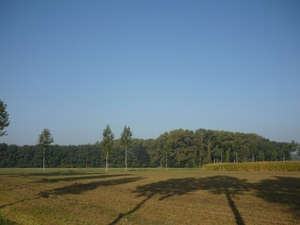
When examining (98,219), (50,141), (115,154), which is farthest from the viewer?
(115,154)

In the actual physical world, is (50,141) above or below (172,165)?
above

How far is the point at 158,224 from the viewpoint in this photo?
10812 mm

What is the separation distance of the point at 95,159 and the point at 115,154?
12.9m

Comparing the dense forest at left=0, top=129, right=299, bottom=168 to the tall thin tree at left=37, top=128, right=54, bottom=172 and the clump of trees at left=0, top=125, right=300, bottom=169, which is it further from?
the tall thin tree at left=37, top=128, right=54, bottom=172

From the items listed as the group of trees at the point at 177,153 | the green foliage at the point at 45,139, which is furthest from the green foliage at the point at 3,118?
the group of trees at the point at 177,153

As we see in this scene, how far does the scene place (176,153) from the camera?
123 m

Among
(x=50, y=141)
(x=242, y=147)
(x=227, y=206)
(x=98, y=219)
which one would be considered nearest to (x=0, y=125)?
(x=98, y=219)

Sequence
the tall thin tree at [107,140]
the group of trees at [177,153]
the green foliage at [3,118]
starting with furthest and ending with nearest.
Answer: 1. the group of trees at [177,153]
2. the tall thin tree at [107,140]
3. the green foliage at [3,118]

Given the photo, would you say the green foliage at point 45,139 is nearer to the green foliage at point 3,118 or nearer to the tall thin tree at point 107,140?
the tall thin tree at point 107,140

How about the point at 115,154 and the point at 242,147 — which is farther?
the point at 115,154

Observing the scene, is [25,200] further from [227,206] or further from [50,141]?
[50,141]

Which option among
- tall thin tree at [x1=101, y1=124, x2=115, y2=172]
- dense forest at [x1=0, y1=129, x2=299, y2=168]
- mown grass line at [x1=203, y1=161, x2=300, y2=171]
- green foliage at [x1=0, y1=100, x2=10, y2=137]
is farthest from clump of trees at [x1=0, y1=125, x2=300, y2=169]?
green foliage at [x1=0, y1=100, x2=10, y2=137]

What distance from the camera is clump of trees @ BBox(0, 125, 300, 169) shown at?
120250mm

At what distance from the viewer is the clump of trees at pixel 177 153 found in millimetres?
120250
